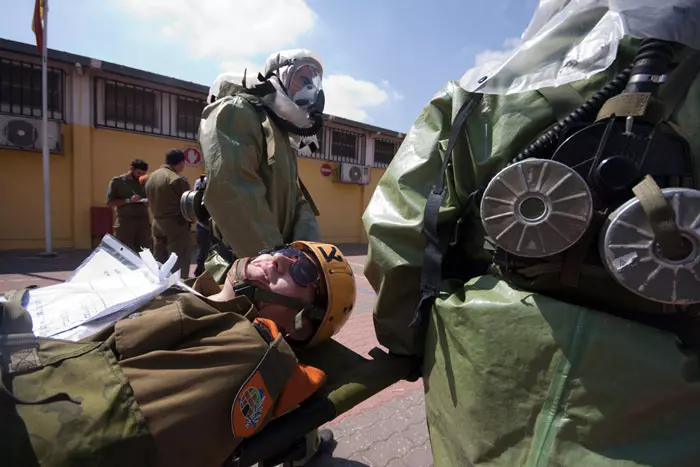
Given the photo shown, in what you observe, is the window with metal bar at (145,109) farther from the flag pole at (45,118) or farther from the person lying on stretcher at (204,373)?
the person lying on stretcher at (204,373)

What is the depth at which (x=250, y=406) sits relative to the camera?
1.15 meters

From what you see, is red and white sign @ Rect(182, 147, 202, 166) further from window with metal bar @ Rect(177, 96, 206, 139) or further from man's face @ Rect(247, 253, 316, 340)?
man's face @ Rect(247, 253, 316, 340)

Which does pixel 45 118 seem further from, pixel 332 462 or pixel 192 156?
pixel 332 462

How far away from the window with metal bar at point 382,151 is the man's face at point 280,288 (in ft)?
41.7

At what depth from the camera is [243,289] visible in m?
1.67

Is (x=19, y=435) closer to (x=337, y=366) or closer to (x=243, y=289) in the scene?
(x=243, y=289)

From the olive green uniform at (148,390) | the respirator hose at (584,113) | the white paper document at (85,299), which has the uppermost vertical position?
the respirator hose at (584,113)

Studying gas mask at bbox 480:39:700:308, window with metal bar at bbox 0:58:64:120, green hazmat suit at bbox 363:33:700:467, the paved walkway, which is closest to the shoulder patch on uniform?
green hazmat suit at bbox 363:33:700:467

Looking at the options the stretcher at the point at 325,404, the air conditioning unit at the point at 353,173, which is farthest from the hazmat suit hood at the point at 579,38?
the air conditioning unit at the point at 353,173

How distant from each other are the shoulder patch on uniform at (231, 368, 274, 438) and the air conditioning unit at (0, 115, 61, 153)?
8.81 meters

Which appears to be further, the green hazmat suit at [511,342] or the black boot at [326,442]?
the black boot at [326,442]

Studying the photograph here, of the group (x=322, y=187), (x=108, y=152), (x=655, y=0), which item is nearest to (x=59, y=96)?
(x=108, y=152)

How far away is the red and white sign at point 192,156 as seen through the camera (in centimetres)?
967

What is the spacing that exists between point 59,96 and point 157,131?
6.10 ft
